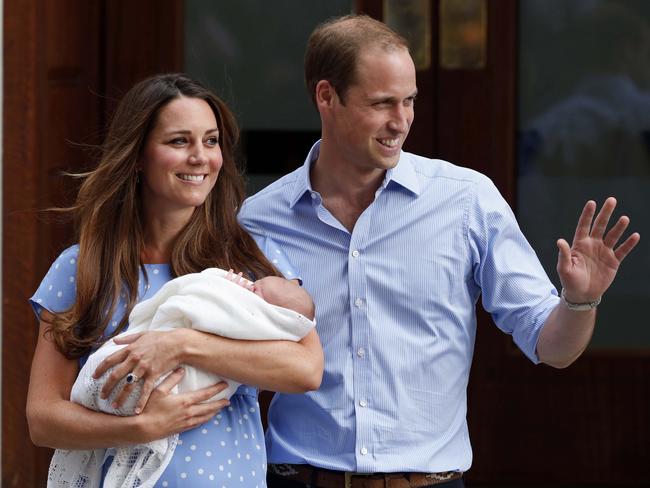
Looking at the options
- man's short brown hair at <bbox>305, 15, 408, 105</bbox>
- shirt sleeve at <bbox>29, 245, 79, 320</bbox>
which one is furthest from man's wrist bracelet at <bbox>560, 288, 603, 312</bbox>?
shirt sleeve at <bbox>29, 245, 79, 320</bbox>

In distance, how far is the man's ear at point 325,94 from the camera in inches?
128

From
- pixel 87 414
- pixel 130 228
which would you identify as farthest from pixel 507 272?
pixel 87 414

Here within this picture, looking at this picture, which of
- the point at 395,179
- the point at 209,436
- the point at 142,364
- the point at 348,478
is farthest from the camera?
the point at 395,179

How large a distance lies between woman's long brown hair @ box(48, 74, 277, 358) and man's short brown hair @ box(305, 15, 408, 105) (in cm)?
28

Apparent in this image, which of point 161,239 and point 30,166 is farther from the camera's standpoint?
point 30,166

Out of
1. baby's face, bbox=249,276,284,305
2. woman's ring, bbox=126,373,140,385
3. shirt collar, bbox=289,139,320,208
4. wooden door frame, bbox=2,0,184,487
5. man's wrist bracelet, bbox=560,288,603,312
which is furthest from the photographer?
wooden door frame, bbox=2,0,184,487

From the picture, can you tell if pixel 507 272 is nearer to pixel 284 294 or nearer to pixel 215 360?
pixel 284 294

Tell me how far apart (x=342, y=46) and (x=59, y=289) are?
84 centimetres

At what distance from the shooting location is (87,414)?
280cm

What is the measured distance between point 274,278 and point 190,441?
0.37 m

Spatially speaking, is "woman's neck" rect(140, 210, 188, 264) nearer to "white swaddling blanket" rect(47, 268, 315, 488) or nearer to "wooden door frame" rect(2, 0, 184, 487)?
"white swaddling blanket" rect(47, 268, 315, 488)

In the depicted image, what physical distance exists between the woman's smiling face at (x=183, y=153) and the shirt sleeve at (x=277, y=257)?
0.20 m

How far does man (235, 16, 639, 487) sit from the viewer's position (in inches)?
122

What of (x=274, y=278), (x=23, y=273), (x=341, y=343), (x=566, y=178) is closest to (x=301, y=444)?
(x=341, y=343)
